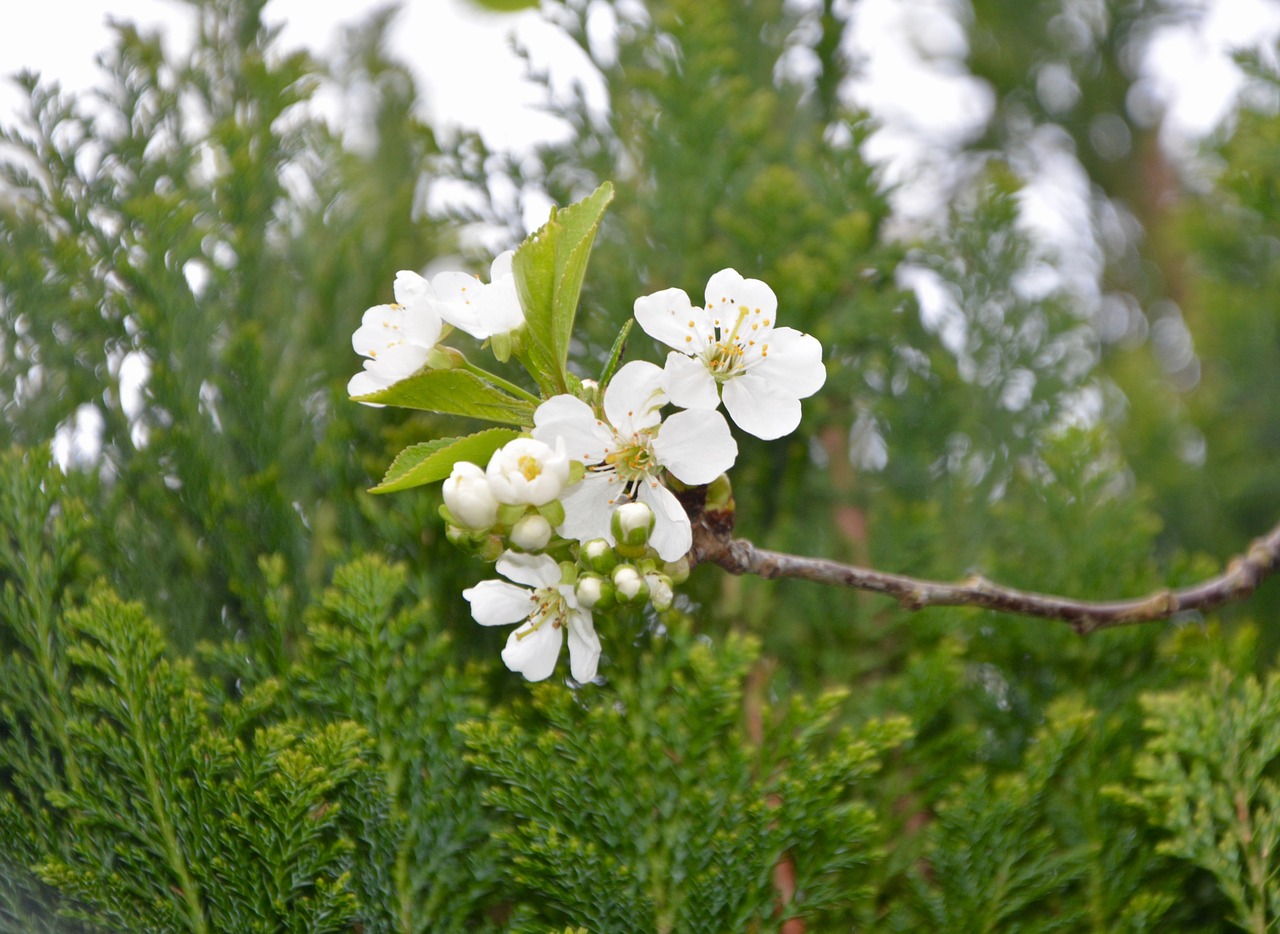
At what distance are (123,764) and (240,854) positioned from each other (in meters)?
0.12

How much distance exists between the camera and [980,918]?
2.87 feet

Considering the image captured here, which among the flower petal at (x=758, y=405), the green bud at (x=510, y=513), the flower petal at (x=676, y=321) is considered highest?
the flower petal at (x=676, y=321)

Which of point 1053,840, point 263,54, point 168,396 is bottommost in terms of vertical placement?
point 1053,840

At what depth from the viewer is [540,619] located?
29.2 inches

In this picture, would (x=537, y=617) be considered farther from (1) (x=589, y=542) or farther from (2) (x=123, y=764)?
(2) (x=123, y=764)

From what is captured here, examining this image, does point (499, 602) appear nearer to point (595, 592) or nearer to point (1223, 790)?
point (595, 592)

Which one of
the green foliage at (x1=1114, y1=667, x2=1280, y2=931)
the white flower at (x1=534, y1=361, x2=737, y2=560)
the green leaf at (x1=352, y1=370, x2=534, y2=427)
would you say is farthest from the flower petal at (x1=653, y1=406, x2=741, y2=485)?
the green foliage at (x1=1114, y1=667, x2=1280, y2=931)

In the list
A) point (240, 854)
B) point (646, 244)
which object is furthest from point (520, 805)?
point (646, 244)

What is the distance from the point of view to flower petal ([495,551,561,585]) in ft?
2.33

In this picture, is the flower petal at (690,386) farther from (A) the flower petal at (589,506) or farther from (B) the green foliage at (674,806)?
(B) the green foliage at (674,806)

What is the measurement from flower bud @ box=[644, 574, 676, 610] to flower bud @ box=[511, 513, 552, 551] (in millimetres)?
75

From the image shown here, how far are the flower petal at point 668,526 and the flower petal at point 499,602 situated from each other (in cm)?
11

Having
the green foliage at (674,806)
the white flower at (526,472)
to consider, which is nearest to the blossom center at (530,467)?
the white flower at (526,472)

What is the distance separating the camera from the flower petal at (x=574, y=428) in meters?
0.67
